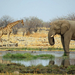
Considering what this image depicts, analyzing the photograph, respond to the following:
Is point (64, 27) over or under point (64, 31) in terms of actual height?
over

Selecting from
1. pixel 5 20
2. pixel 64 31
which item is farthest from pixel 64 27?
pixel 5 20

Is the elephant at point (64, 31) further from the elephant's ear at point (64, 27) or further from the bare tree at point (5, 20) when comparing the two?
the bare tree at point (5, 20)

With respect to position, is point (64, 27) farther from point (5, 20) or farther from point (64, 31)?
point (5, 20)

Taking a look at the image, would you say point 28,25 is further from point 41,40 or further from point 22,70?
point 22,70

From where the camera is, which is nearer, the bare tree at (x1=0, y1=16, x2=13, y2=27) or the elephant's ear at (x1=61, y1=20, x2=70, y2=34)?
the elephant's ear at (x1=61, y1=20, x2=70, y2=34)

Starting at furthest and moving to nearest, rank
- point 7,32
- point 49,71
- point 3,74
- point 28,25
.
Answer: point 28,25
point 7,32
point 49,71
point 3,74

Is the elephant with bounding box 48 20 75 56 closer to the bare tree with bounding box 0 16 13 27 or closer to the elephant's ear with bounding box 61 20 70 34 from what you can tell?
the elephant's ear with bounding box 61 20 70 34

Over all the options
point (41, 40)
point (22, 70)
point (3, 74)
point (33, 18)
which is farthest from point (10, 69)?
point (33, 18)

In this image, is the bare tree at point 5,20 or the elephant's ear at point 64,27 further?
the bare tree at point 5,20

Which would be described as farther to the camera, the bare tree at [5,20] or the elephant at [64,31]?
the bare tree at [5,20]

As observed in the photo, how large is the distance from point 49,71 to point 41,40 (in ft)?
90.7

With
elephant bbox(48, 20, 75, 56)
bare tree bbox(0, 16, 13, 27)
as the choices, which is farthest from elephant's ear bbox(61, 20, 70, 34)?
bare tree bbox(0, 16, 13, 27)

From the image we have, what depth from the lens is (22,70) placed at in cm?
895

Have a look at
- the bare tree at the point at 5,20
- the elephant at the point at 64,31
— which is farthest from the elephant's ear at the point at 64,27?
the bare tree at the point at 5,20
